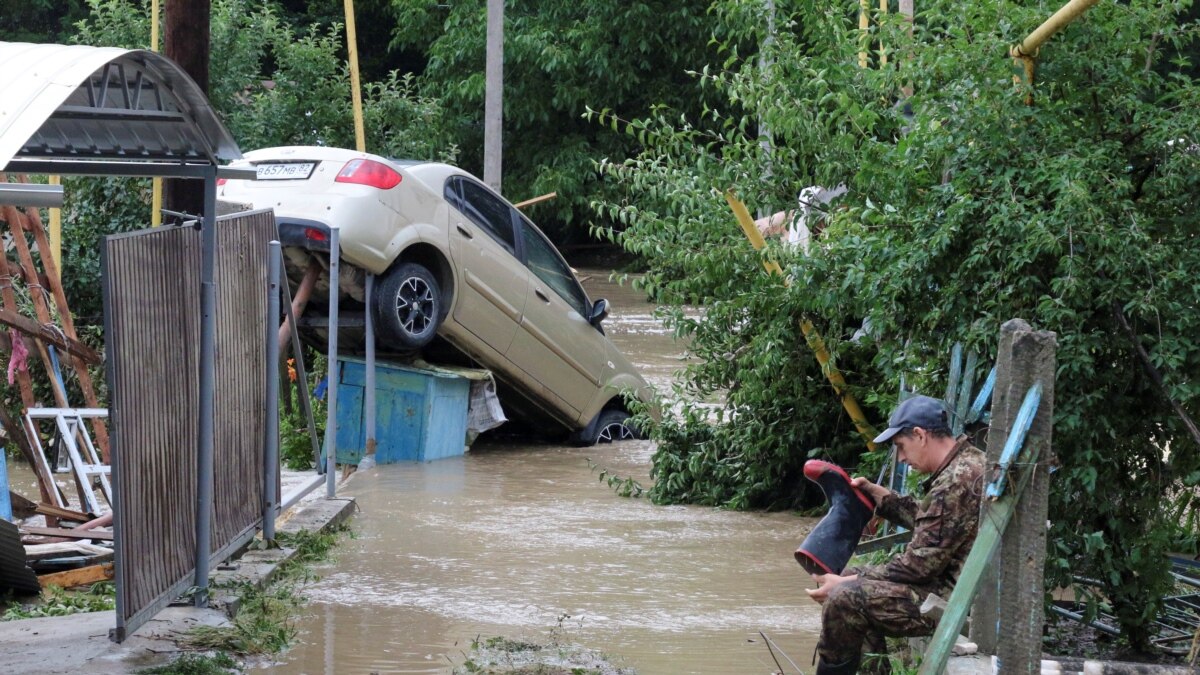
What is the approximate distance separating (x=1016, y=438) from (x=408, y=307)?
752 centimetres

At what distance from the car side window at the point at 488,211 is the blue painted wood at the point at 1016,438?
26.1ft

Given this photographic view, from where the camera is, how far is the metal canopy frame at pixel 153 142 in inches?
223

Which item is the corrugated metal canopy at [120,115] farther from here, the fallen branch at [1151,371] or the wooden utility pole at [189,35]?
the wooden utility pole at [189,35]

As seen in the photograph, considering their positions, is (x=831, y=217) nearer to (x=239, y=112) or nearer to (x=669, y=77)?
(x=239, y=112)

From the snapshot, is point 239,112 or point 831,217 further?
point 239,112

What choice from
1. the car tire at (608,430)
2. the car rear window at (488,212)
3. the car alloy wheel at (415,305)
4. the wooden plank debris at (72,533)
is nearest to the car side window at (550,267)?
the car rear window at (488,212)

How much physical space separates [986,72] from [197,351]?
11.9ft

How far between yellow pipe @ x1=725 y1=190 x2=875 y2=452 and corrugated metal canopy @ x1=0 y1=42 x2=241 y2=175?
357 cm

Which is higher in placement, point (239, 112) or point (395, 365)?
point (239, 112)

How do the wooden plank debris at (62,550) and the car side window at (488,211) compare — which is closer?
the wooden plank debris at (62,550)

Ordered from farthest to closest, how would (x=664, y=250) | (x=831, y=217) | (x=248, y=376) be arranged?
(x=664, y=250)
(x=831, y=217)
(x=248, y=376)

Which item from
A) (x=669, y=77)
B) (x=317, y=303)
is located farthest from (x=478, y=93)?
(x=317, y=303)

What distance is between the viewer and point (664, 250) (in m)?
9.40

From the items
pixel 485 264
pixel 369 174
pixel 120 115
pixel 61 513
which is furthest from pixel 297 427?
pixel 120 115
